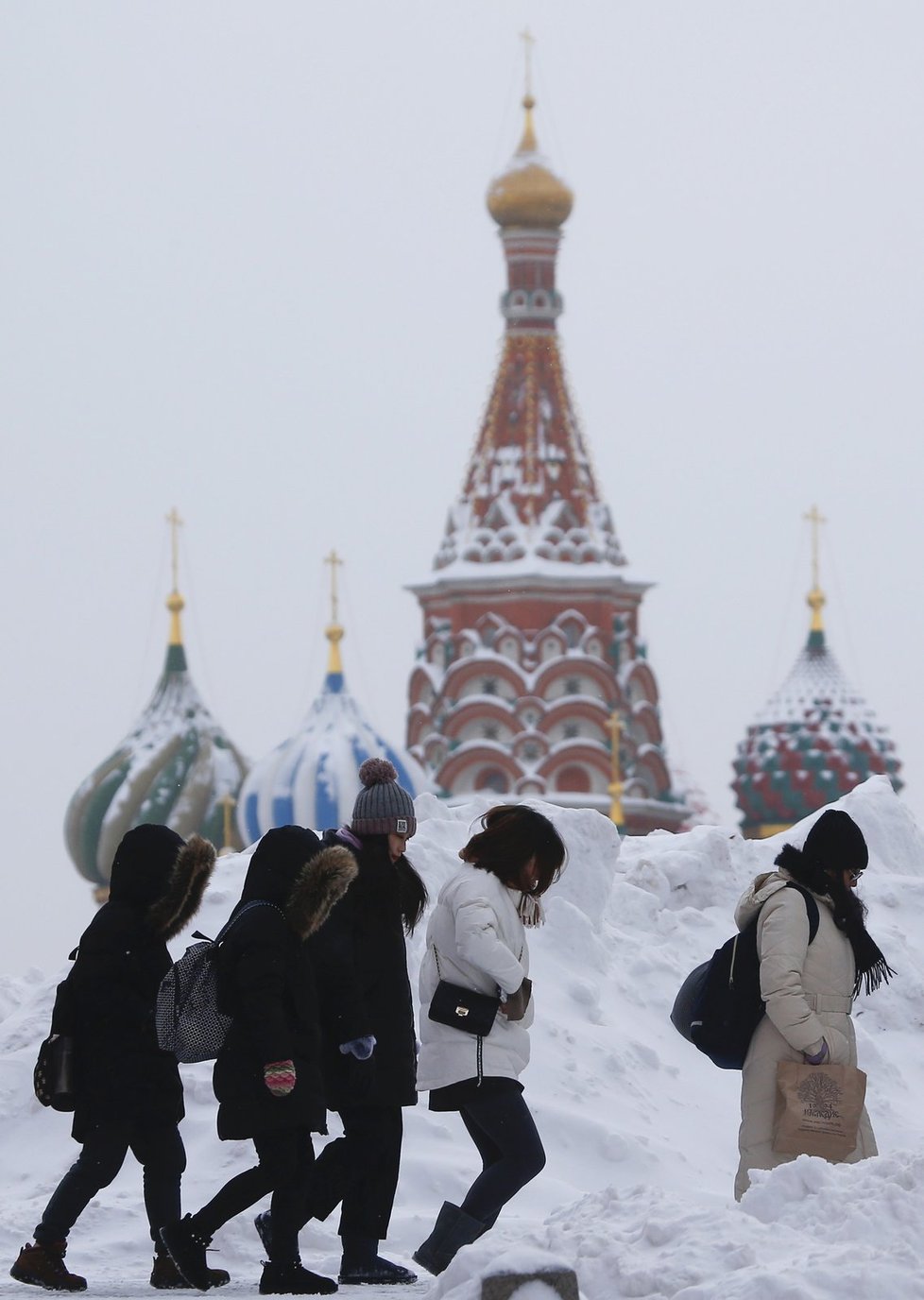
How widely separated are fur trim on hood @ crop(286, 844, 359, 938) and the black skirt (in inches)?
21.5

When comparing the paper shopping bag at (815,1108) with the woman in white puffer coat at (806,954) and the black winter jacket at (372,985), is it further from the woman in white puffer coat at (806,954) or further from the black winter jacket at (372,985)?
the black winter jacket at (372,985)

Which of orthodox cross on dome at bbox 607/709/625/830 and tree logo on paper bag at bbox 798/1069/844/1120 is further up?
orthodox cross on dome at bbox 607/709/625/830

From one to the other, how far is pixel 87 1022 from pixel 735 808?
206ft

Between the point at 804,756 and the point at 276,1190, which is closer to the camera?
the point at 276,1190

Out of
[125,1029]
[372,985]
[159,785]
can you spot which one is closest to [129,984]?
[125,1029]

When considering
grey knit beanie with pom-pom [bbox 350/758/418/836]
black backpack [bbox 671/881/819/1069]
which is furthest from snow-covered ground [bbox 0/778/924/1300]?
grey knit beanie with pom-pom [bbox 350/758/418/836]

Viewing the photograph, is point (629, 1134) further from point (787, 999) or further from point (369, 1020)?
point (369, 1020)

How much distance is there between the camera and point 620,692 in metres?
65.3

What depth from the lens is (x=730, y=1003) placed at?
25.3 feet

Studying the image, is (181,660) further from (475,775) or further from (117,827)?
(475,775)

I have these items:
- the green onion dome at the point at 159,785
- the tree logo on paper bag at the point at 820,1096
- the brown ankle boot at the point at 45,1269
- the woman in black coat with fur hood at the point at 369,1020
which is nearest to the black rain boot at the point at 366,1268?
the woman in black coat with fur hood at the point at 369,1020

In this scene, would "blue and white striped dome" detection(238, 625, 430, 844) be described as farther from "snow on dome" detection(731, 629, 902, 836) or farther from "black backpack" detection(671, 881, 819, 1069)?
"black backpack" detection(671, 881, 819, 1069)

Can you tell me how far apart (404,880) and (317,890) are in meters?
0.39

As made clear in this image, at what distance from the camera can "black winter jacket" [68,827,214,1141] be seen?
7520mm
